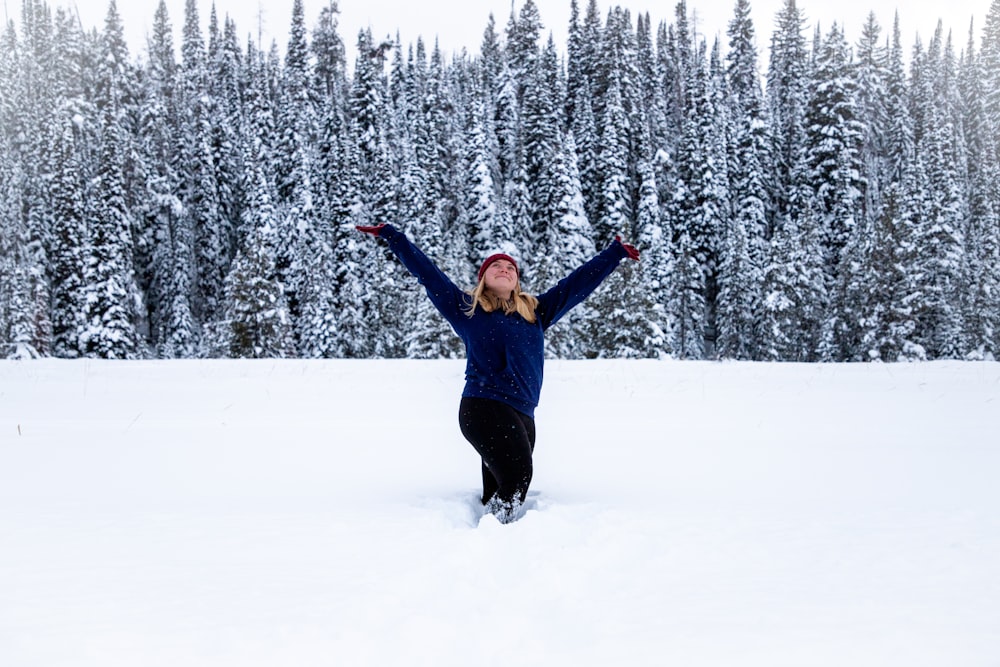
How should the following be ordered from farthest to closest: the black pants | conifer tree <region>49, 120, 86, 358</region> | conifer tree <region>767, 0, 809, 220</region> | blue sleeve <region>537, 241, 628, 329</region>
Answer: conifer tree <region>767, 0, 809, 220</region> < conifer tree <region>49, 120, 86, 358</region> < blue sleeve <region>537, 241, 628, 329</region> < the black pants

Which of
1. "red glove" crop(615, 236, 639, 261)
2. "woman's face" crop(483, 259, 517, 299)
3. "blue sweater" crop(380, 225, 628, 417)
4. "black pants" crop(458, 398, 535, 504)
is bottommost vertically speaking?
"black pants" crop(458, 398, 535, 504)

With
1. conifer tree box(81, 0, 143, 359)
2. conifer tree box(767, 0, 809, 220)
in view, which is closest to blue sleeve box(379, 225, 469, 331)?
conifer tree box(81, 0, 143, 359)

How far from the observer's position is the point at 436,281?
420 centimetres

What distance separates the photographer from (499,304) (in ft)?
13.5

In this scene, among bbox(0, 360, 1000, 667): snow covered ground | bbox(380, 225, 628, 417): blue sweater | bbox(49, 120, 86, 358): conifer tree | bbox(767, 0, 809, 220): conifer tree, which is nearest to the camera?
bbox(0, 360, 1000, 667): snow covered ground

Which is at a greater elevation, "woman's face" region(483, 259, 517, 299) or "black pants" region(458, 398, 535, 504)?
"woman's face" region(483, 259, 517, 299)

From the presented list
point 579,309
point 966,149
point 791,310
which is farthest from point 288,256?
point 966,149

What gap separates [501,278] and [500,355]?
49 cm

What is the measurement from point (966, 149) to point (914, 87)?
868 centimetres

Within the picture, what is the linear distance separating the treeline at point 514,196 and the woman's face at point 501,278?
26333 mm

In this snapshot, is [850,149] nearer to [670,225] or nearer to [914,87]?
[670,225]

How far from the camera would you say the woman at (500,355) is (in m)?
3.80

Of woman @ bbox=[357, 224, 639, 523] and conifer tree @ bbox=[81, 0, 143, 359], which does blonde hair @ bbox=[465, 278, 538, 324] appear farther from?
conifer tree @ bbox=[81, 0, 143, 359]

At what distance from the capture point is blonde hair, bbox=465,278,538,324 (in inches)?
160
